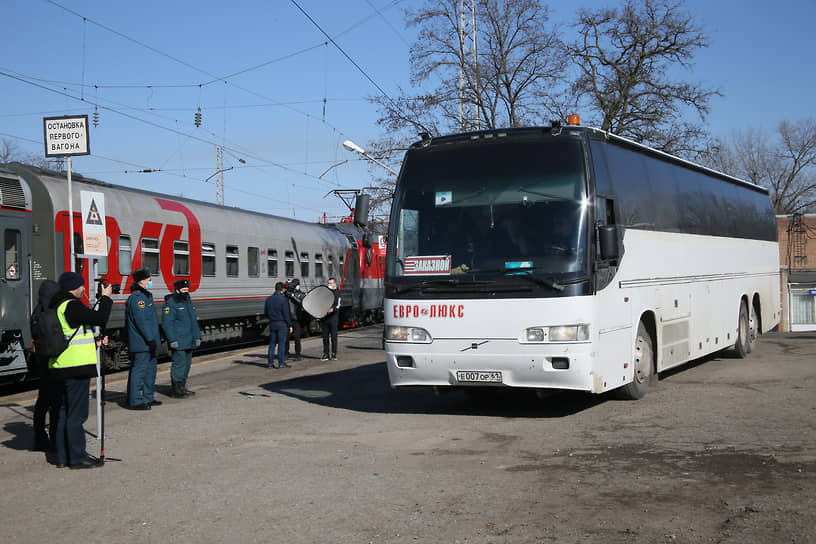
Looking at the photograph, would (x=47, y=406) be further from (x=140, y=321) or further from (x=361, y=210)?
(x=361, y=210)

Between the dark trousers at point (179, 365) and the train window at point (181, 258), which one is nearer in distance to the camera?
the dark trousers at point (179, 365)

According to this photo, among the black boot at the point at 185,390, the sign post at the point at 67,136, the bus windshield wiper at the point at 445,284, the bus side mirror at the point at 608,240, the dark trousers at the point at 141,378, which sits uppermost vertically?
the sign post at the point at 67,136

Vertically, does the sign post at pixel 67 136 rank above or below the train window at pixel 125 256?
above

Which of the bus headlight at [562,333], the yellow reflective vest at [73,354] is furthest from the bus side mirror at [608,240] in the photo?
the yellow reflective vest at [73,354]

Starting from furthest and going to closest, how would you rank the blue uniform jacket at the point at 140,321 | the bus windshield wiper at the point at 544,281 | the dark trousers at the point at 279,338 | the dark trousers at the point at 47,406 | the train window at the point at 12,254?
the dark trousers at the point at 279,338 → the train window at the point at 12,254 → the blue uniform jacket at the point at 140,321 → the bus windshield wiper at the point at 544,281 → the dark trousers at the point at 47,406

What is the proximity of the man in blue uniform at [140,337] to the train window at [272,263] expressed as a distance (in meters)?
13.5

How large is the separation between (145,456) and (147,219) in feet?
37.0

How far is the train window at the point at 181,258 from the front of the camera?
2048 cm

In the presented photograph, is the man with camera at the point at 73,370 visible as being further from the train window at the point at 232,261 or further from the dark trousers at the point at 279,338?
the train window at the point at 232,261

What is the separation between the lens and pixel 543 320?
995 centimetres

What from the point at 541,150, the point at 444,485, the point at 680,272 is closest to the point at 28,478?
the point at 444,485

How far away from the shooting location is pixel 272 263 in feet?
86.0

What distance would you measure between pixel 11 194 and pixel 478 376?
370 inches

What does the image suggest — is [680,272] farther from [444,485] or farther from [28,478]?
[28,478]
